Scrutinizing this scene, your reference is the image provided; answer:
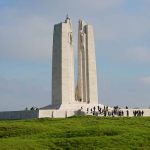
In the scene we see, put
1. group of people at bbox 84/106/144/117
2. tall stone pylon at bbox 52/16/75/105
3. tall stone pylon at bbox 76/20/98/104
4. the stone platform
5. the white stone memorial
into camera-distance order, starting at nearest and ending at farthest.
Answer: the stone platform
group of people at bbox 84/106/144/117
the white stone memorial
tall stone pylon at bbox 52/16/75/105
tall stone pylon at bbox 76/20/98/104

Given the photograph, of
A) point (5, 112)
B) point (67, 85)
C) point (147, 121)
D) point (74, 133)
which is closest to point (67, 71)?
point (67, 85)

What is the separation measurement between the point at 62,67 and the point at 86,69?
3724 millimetres

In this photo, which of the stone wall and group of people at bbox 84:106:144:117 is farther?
group of people at bbox 84:106:144:117

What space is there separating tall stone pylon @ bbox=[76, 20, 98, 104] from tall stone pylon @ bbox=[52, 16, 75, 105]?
1803mm

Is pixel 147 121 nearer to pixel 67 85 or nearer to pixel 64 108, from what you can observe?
pixel 64 108

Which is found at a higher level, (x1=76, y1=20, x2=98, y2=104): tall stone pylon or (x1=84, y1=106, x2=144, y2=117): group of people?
(x1=76, y1=20, x2=98, y2=104): tall stone pylon

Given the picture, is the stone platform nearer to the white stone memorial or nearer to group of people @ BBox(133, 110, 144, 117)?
the white stone memorial

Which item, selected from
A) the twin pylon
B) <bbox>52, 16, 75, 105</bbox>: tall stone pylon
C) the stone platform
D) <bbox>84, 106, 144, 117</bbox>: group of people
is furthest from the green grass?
the twin pylon

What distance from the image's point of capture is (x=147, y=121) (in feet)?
109

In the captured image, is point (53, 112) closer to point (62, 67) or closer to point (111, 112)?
point (111, 112)

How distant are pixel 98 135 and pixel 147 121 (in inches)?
343

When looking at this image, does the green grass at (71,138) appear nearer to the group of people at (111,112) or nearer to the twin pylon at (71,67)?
the group of people at (111,112)

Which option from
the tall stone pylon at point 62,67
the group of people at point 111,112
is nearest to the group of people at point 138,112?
the group of people at point 111,112

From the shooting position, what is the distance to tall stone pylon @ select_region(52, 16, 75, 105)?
164ft
